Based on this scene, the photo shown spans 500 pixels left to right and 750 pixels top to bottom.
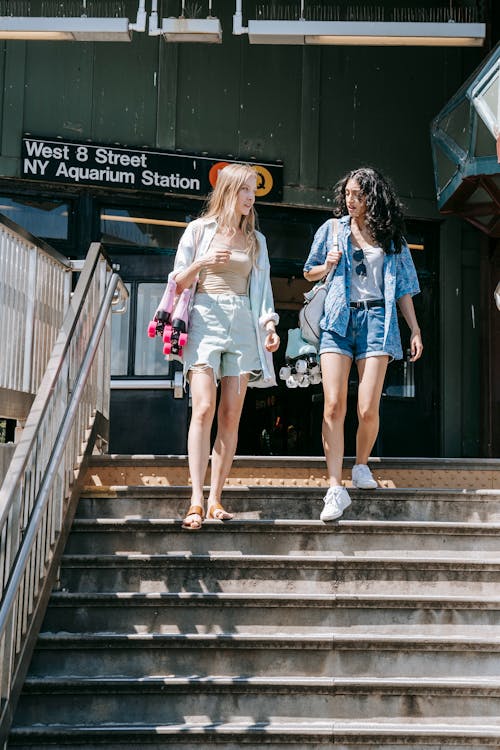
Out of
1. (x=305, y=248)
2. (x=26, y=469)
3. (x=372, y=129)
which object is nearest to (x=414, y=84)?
(x=372, y=129)

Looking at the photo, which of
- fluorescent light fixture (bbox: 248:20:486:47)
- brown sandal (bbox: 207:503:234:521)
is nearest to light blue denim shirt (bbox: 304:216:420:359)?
brown sandal (bbox: 207:503:234:521)

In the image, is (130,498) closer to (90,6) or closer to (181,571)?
(181,571)

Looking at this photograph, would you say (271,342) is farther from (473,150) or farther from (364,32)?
(473,150)

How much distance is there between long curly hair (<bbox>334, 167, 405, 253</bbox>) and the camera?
5246mm

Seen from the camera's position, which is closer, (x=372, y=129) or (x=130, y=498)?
(x=130, y=498)

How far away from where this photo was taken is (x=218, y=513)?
4.86m

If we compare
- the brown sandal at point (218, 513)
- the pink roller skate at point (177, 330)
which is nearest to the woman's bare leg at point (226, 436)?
the brown sandal at point (218, 513)

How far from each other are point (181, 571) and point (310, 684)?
87cm

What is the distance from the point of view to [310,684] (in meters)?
4.20

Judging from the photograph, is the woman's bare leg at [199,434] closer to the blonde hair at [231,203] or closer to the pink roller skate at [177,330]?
the pink roller skate at [177,330]

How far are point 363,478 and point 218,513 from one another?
2.73 ft

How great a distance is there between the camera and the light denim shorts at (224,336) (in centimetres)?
495

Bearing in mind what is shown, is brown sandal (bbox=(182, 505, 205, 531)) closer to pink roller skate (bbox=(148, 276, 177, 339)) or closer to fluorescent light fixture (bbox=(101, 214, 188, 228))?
pink roller skate (bbox=(148, 276, 177, 339))

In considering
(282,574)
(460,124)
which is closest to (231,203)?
(282,574)
